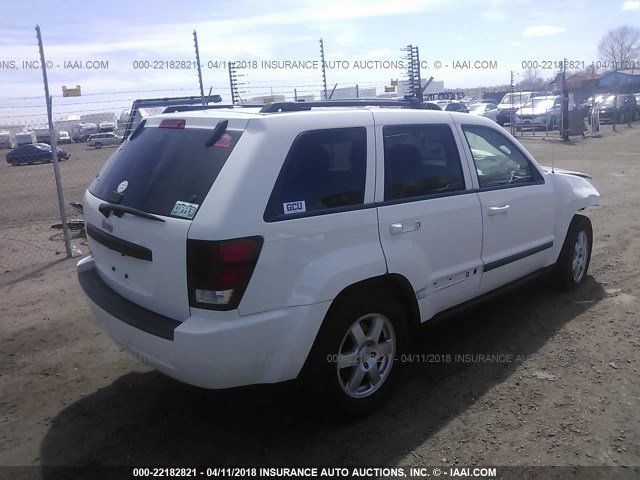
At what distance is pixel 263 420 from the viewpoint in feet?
11.6

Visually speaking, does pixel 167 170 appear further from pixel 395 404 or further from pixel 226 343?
pixel 395 404

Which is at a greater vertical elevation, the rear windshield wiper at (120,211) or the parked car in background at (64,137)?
the parked car in background at (64,137)

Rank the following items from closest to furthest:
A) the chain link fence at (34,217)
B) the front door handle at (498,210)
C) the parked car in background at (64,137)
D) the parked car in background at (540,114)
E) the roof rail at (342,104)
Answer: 1. the roof rail at (342,104)
2. the front door handle at (498,210)
3. the chain link fence at (34,217)
4. the parked car in background at (540,114)
5. the parked car in background at (64,137)

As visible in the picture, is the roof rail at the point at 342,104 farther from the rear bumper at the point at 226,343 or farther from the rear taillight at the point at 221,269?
the rear bumper at the point at 226,343

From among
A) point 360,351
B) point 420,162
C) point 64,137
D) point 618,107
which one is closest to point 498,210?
point 420,162

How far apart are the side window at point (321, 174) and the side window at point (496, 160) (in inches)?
47.3

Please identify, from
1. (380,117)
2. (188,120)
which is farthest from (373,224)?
(188,120)

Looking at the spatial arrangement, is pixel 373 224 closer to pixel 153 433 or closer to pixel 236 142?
pixel 236 142

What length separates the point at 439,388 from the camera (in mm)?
3822

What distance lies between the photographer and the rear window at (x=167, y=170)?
9.84 feet

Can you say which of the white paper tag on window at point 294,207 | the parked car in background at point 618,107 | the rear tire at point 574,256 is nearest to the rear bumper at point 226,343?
the white paper tag on window at point 294,207

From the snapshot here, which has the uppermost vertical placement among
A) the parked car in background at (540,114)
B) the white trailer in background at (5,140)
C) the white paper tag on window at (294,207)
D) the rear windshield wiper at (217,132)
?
the white trailer in background at (5,140)

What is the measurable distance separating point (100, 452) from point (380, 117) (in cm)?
263

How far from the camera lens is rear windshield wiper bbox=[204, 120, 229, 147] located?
310 centimetres
